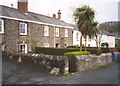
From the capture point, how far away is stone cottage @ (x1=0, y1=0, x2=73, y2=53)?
24.4m

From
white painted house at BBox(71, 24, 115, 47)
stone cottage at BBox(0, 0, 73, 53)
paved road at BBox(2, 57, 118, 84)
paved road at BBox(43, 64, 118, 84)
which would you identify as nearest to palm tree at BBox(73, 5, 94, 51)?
stone cottage at BBox(0, 0, 73, 53)

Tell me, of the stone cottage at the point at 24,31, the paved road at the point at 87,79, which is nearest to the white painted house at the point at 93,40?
the stone cottage at the point at 24,31

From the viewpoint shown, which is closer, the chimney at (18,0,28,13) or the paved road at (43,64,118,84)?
the paved road at (43,64,118,84)

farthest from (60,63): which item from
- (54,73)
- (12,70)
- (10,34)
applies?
(10,34)

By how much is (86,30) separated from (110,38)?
45.5 meters

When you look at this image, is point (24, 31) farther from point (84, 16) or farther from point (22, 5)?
point (84, 16)

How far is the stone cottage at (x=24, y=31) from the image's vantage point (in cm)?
2435

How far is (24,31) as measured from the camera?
2714 cm

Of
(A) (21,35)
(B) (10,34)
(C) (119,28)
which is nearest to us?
(C) (119,28)

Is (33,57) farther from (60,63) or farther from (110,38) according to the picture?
(110,38)

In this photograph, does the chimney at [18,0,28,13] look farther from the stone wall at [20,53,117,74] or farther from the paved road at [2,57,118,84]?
the paved road at [2,57,118,84]

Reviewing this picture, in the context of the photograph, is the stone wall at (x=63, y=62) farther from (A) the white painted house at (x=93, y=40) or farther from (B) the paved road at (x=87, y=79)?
(A) the white painted house at (x=93, y=40)

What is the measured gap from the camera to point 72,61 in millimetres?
16047

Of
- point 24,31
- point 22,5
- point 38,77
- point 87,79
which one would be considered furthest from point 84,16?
point 22,5
